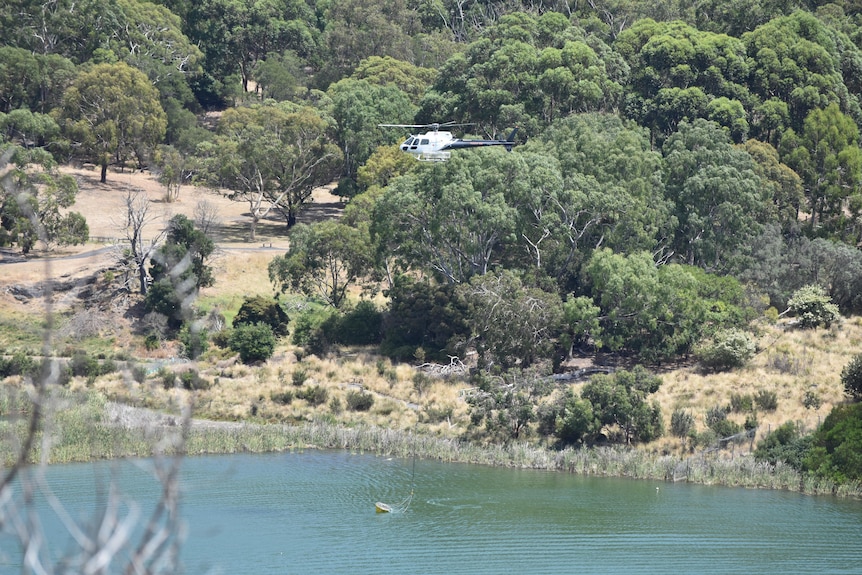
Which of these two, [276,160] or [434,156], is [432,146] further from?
[276,160]

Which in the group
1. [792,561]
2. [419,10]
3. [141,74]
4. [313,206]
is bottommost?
[792,561]

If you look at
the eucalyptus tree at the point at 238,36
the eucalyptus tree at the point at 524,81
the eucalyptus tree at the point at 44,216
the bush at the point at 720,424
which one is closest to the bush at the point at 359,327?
the bush at the point at 720,424

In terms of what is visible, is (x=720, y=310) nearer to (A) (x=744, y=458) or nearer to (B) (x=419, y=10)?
(A) (x=744, y=458)

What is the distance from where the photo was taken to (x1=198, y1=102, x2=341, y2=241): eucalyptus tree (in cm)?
7419

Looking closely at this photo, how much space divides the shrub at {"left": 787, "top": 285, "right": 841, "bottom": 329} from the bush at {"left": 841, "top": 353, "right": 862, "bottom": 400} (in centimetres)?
809

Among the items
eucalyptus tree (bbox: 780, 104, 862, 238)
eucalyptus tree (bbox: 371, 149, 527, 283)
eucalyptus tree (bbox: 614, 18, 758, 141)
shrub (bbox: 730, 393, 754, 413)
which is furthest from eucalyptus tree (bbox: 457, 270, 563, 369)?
eucalyptus tree (bbox: 614, 18, 758, 141)

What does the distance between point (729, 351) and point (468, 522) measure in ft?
62.3

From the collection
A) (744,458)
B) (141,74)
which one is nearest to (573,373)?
(744,458)

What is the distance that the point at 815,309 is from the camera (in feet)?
173

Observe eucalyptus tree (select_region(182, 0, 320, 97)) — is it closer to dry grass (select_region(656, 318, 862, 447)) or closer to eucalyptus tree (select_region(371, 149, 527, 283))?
eucalyptus tree (select_region(371, 149, 527, 283))

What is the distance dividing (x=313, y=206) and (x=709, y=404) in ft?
152

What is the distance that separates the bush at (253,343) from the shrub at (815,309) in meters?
23.9

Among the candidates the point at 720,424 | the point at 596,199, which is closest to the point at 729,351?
the point at 720,424

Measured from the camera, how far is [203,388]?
48.3m
